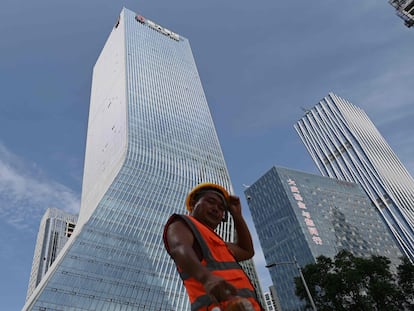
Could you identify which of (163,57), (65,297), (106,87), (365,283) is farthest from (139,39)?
(365,283)

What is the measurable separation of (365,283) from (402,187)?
303 feet

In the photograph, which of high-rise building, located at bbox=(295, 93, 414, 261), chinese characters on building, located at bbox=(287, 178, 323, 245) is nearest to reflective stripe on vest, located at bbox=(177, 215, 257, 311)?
chinese characters on building, located at bbox=(287, 178, 323, 245)

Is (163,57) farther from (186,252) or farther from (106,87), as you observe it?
(186,252)

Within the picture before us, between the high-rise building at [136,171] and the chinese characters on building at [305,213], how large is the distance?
15.4 meters

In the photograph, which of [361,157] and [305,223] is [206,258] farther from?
[361,157]

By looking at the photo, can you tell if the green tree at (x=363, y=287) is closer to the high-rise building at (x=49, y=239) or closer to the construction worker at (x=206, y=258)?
the construction worker at (x=206, y=258)

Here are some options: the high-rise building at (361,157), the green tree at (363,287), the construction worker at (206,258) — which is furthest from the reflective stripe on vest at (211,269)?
the high-rise building at (361,157)

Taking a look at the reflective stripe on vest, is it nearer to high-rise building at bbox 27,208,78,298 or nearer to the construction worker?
the construction worker

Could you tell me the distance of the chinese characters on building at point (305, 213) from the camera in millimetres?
65650

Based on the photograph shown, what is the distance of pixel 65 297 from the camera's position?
124 ft

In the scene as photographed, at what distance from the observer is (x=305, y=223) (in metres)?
67.4

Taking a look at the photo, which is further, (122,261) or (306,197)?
(306,197)

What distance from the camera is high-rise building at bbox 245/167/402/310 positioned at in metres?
63.5

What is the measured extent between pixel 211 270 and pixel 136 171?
179 feet
